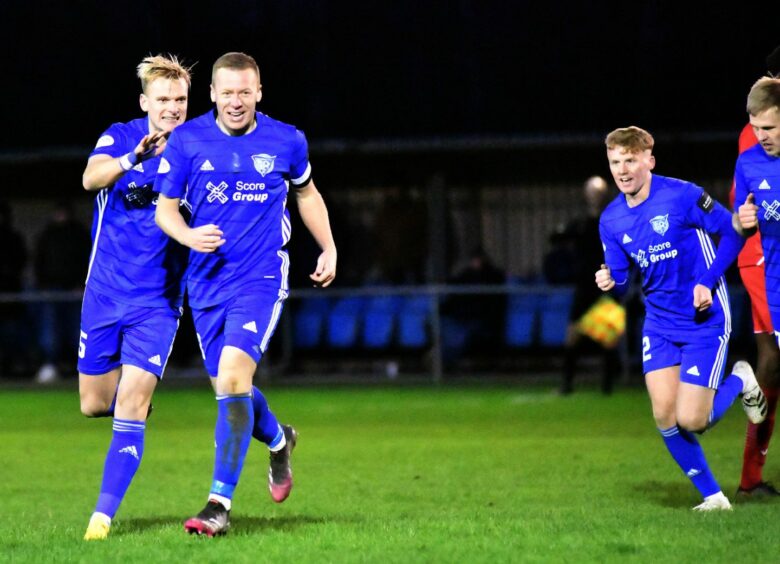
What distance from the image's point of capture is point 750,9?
18922 mm

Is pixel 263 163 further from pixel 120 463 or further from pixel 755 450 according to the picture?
pixel 755 450

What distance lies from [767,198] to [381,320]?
11.4 m

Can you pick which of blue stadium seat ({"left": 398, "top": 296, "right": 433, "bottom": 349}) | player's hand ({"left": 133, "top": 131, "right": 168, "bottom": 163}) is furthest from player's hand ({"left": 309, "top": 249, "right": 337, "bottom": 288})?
blue stadium seat ({"left": 398, "top": 296, "right": 433, "bottom": 349})

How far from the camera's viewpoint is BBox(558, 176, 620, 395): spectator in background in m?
15.4

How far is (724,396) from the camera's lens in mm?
8141

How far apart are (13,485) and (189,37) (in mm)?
11231

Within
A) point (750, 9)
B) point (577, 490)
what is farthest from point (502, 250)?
point (577, 490)

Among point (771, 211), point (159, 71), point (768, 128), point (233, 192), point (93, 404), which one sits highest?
point (159, 71)

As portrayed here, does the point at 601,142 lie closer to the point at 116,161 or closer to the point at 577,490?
the point at 577,490

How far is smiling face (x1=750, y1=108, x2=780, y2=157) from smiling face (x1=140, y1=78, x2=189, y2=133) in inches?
117

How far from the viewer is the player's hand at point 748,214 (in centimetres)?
741

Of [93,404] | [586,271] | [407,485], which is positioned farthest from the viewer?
[586,271]

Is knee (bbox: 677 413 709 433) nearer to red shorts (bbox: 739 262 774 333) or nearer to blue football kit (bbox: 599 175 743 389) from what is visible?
blue football kit (bbox: 599 175 743 389)

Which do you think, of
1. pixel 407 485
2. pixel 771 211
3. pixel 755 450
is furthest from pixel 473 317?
pixel 771 211
